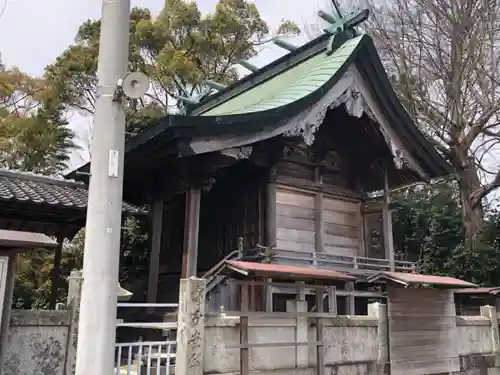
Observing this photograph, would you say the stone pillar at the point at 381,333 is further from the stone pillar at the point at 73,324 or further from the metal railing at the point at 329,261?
the stone pillar at the point at 73,324

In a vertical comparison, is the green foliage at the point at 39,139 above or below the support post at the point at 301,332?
above

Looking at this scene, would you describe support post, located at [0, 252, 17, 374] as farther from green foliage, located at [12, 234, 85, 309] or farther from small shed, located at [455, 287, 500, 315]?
green foliage, located at [12, 234, 85, 309]

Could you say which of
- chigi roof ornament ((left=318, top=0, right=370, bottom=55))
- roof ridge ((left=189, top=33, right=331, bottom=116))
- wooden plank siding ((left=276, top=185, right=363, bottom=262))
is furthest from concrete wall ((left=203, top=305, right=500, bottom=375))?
roof ridge ((left=189, top=33, right=331, bottom=116))

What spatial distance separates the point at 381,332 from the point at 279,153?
4.42 m

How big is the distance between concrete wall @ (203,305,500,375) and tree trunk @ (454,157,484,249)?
8149 millimetres

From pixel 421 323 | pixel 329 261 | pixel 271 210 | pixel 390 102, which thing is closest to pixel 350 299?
pixel 329 261

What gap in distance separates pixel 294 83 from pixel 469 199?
399 inches

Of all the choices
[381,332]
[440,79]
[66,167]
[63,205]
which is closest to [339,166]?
[381,332]

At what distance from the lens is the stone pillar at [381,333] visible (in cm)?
959

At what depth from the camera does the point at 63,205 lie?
34.1ft

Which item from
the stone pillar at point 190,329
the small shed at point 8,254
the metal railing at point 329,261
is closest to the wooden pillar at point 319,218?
the metal railing at point 329,261

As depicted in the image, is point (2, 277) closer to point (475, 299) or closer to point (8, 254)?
point (8, 254)

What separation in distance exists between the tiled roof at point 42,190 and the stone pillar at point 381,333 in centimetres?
566

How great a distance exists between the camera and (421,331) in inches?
410
